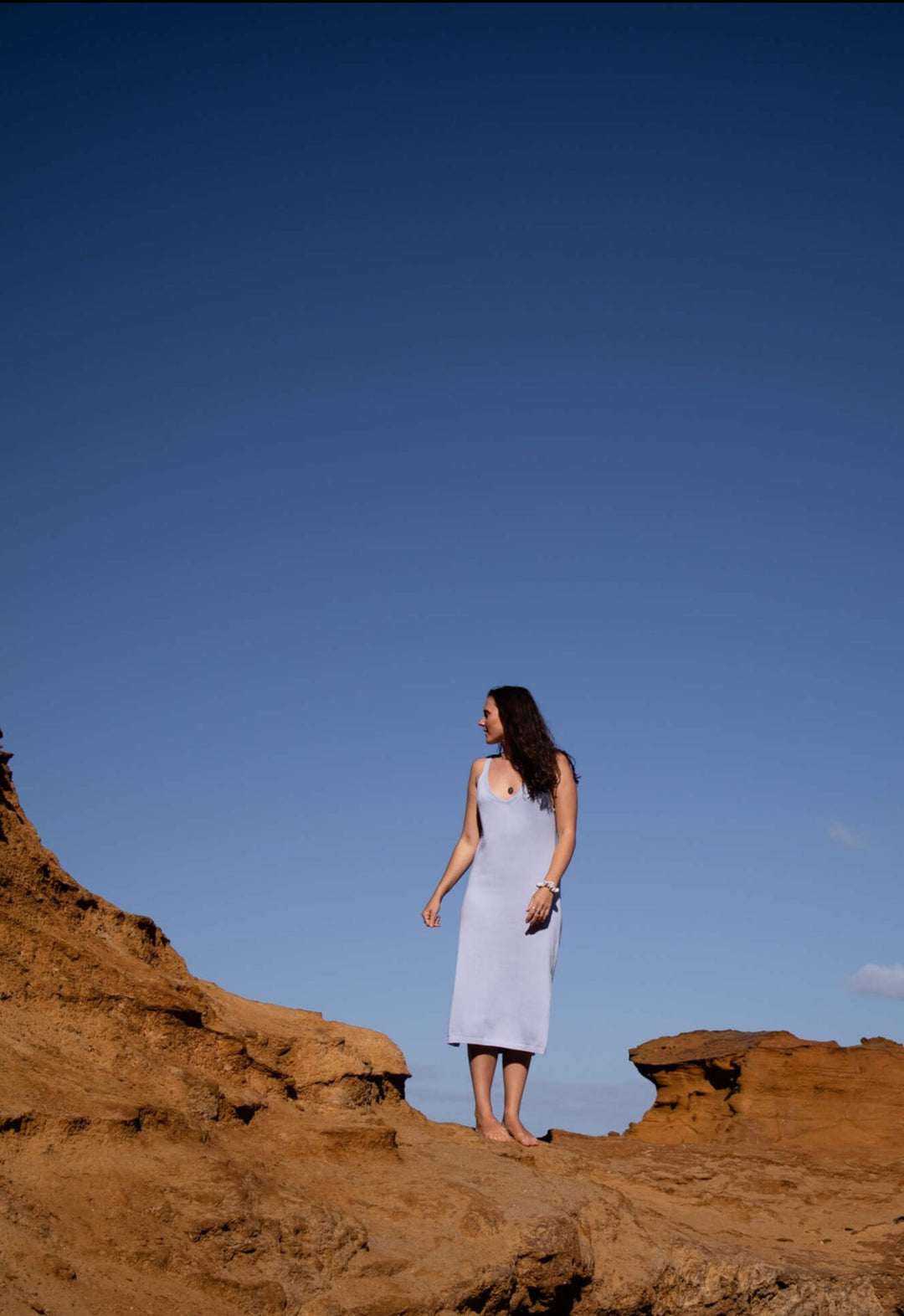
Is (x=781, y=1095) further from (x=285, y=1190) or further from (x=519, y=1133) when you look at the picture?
(x=285, y=1190)

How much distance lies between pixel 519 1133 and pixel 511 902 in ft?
3.82

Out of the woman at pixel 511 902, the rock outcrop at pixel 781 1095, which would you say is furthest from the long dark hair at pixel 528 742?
the rock outcrop at pixel 781 1095

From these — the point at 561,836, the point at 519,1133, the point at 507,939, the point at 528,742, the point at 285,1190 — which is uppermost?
the point at 528,742

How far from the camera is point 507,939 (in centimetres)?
638

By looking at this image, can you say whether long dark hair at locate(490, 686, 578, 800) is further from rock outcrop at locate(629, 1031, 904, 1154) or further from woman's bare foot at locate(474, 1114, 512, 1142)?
rock outcrop at locate(629, 1031, 904, 1154)

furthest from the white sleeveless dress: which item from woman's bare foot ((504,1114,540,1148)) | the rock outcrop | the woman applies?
the rock outcrop

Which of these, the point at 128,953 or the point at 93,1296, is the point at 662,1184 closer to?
the point at 128,953

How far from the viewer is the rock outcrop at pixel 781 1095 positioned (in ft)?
29.3

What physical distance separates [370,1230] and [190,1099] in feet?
2.88

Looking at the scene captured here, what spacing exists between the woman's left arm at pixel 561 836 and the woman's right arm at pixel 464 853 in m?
0.48

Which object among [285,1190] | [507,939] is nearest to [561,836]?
[507,939]

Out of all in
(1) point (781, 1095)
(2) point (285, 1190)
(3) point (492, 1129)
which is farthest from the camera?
(1) point (781, 1095)

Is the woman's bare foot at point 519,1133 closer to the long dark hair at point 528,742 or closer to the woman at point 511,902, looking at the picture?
the woman at point 511,902

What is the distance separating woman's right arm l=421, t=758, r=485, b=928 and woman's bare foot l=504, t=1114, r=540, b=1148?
1.12m
